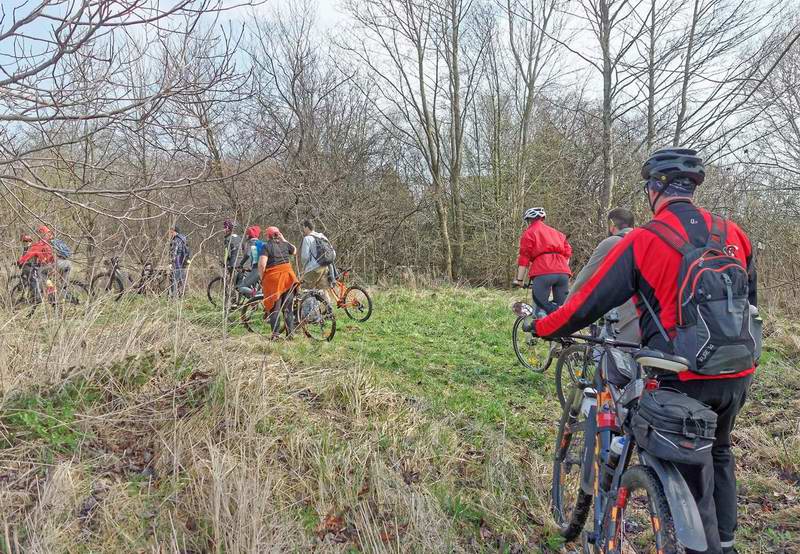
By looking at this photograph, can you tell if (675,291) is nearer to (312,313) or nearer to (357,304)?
(312,313)

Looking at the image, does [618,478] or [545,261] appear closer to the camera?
[618,478]

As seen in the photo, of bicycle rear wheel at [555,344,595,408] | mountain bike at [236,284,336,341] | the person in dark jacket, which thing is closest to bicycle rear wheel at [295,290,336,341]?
mountain bike at [236,284,336,341]

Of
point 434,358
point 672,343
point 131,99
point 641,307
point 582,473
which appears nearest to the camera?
point 672,343

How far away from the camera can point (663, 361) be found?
1974 millimetres

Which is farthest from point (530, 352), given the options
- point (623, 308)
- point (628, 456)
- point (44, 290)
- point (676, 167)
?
point (44, 290)

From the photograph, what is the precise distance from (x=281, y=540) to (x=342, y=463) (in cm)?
85

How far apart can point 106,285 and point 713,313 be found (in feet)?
16.8

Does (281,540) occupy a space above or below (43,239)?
below

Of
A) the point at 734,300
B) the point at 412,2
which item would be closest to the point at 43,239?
the point at 734,300

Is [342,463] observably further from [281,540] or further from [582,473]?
[582,473]

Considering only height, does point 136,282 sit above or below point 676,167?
below

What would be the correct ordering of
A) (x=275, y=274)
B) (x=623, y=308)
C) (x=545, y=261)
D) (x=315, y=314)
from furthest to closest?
(x=315, y=314), (x=275, y=274), (x=545, y=261), (x=623, y=308)

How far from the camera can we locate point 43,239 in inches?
150

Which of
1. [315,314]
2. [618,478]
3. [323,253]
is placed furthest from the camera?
[323,253]
